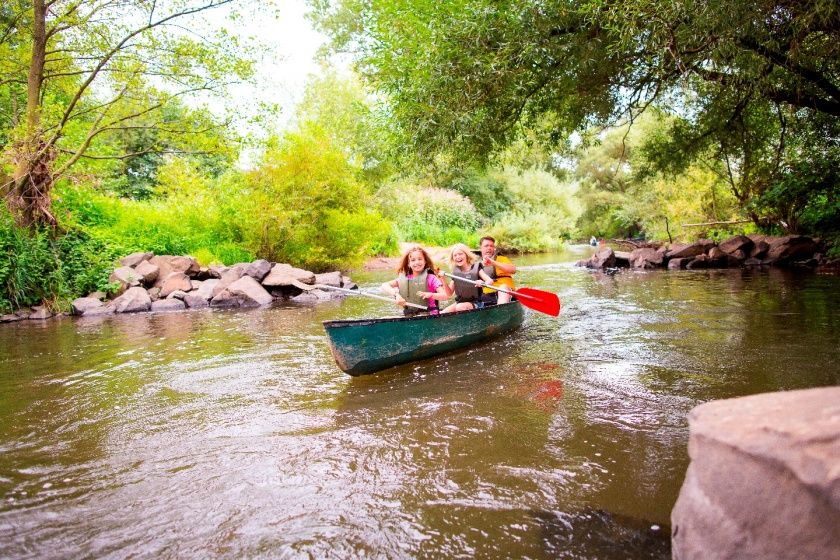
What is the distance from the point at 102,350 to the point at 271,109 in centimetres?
692

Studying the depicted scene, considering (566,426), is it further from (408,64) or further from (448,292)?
(408,64)

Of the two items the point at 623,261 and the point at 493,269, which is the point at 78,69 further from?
the point at 623,261

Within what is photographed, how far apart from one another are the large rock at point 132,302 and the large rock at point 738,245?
15.3 metres

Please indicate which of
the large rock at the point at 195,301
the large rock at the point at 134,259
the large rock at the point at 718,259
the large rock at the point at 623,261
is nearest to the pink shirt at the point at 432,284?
the large rock at the point at 195,301

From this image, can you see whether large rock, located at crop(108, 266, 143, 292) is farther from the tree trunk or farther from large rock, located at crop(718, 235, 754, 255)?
large rock, located at crop(718, 235, 754, 255)

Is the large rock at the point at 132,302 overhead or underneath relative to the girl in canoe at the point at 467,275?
underneath

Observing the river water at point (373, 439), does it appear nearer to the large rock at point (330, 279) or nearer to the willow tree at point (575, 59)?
the willow tree at point (575, 59)

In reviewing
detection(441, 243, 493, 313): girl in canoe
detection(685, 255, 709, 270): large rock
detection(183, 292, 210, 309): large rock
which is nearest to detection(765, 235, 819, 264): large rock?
detection(685, 255, 709, 270): large rock

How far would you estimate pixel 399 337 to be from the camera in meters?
5.62

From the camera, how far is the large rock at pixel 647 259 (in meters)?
17.2

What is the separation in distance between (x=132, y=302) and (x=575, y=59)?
9525 millimetres

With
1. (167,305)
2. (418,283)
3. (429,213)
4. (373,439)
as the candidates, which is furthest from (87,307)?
(429,213)

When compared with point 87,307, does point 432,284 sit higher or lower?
higher

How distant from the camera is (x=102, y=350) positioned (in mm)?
7422
